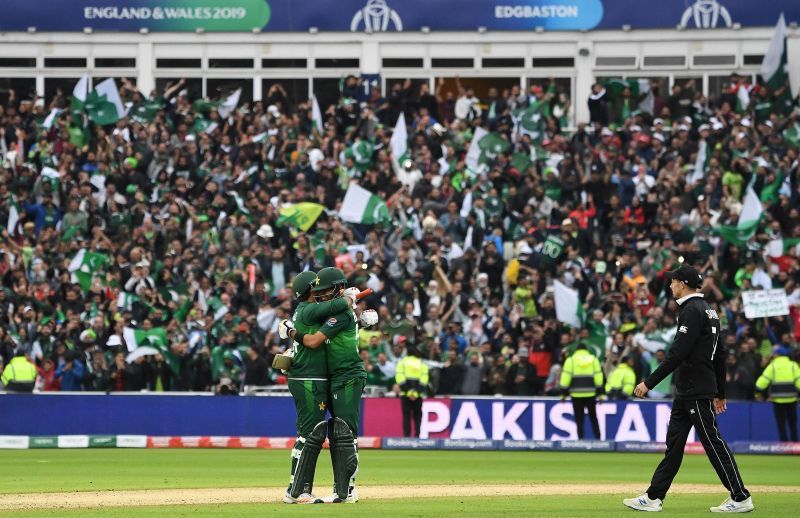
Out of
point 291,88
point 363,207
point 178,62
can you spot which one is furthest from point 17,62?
point 363,207

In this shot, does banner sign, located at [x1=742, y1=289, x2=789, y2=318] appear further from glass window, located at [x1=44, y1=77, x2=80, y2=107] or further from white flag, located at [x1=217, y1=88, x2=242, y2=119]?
glass window, located at [x1=44, y1=77, x2=80, y2=107]

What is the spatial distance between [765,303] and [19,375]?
1392cm

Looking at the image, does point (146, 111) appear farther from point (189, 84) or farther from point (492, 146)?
point (492, 146)

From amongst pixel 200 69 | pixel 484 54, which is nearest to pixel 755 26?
pixel 484 54

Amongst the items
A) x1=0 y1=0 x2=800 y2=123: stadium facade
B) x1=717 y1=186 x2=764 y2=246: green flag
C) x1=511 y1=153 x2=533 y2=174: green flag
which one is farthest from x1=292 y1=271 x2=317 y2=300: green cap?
x1=0 y1=0 x2=800 y2=123: stadium facade

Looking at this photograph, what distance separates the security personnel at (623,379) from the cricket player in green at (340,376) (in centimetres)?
1419

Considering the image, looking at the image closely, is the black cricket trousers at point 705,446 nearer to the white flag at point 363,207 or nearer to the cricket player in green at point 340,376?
the cricket player in green at point 340,376

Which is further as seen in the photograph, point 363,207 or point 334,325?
point 363,207

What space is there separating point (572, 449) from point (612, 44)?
54.0 feet

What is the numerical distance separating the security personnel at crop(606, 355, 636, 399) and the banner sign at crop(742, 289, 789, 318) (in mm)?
2400

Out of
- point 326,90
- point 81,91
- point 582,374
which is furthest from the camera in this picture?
point 326,90

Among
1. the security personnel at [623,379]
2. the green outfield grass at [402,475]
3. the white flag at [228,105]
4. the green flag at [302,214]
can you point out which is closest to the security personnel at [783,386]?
the green outfield grass at [402,475]

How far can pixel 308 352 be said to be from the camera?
15.2m

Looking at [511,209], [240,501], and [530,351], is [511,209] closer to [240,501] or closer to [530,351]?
[530,351]
